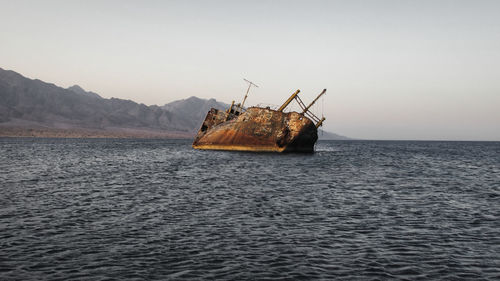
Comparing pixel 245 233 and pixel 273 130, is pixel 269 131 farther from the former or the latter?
pixel 245 233

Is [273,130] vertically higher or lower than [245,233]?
higher

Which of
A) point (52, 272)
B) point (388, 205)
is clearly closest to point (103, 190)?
point (52, 272)

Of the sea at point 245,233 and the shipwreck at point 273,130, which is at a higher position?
the shipwreck at point 273,130

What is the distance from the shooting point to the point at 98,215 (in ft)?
46.0

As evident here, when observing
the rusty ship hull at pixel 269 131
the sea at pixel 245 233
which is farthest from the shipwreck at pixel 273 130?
the sea at pixel 245 233

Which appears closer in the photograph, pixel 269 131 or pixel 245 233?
pixel 245 233

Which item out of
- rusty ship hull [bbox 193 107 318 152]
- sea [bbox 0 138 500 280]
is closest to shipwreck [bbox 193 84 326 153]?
rusty ship hull [bbox 193 107 318 152]

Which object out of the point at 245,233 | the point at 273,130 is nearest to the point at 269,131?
the point at 273,130

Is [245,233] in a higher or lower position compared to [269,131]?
lower

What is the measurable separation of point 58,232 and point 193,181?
13316 mm

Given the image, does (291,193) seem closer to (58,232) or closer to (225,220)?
(225,220)

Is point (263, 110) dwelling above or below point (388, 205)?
above

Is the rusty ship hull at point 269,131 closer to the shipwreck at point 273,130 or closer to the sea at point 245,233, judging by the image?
the shipwreck at point 273,130

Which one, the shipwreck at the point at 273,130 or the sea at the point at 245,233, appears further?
the shipwreck at the point at 273,130
